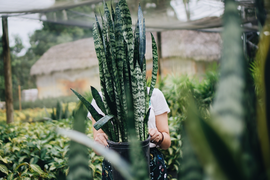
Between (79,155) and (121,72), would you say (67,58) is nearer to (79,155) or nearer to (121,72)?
(121,72)

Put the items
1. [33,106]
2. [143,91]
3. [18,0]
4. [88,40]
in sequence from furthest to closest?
1. [88,40]
2. [33,106]
3. [18,0]
4. [143,91]

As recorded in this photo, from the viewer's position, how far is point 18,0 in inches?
99.0

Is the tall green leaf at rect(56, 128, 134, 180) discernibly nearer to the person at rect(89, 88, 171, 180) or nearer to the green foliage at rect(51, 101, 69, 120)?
the person at rect(89, 88, 171, 180)

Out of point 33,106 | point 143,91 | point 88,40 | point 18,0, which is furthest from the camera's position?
Result: point 88,40

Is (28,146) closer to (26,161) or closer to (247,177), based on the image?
(26,161)

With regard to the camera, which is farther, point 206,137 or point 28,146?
point 28,146

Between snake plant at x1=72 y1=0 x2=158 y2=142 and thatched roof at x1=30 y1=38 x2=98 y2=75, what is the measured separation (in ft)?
15.1

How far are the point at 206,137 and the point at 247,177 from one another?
Result: 59mm

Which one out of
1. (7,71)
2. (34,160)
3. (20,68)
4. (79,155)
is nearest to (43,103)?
(20,68)

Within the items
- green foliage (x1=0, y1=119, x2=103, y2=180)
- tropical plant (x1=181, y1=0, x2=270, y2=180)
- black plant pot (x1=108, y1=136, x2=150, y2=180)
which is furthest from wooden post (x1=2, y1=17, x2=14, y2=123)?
tropical plant (x1=181, y1=0, x2=270, y2=180)

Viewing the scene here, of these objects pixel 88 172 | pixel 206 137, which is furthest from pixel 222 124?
pixel 88 172

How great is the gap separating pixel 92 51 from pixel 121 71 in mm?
5527

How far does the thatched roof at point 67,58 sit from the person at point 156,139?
440 cm

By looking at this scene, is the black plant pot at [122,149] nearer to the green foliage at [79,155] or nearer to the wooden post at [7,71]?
the green foliage at [79,155]
